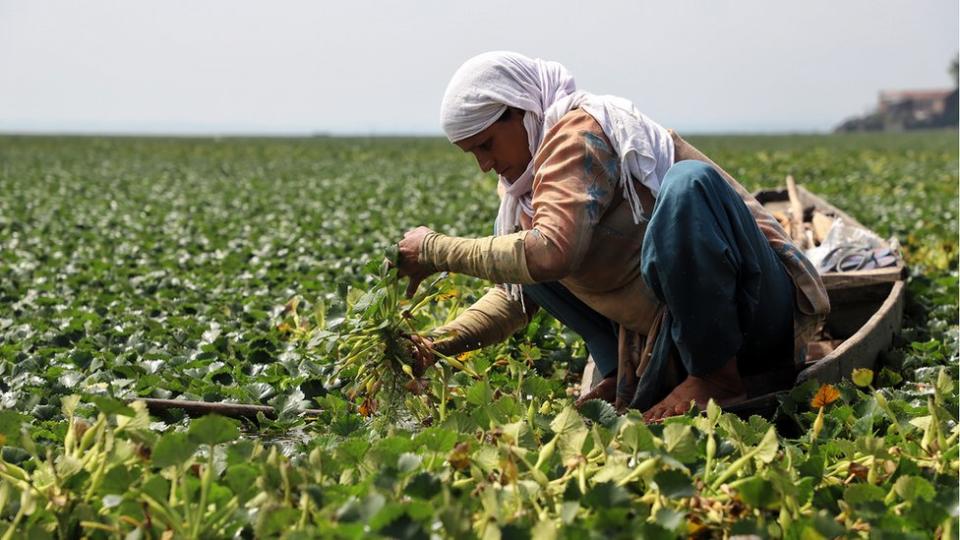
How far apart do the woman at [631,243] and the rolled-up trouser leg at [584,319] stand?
3.2 inches

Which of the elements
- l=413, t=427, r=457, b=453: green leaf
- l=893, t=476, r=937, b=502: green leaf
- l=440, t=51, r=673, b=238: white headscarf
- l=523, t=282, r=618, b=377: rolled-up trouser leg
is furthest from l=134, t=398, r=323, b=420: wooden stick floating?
l=893, t=476, r=937, b=502: green leaf

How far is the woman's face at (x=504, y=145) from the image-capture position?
7.84 ft

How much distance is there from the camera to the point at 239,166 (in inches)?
755

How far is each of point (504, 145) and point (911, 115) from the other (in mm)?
77409

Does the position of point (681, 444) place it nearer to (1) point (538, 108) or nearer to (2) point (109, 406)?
(2) point (109, 406)

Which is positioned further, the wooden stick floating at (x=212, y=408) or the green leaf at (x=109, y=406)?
the wooden stick floating at (x=212, y=408)

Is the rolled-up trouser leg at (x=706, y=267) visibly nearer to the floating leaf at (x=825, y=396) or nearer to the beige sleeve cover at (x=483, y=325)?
the floating leaf at (x=825, y=396)

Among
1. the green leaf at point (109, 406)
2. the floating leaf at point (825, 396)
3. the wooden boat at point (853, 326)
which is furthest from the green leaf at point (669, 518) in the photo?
the wooden boat at point (853, 326)

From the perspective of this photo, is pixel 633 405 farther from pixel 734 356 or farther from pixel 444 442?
pixel 444 442

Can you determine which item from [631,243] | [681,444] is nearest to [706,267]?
[631,243]

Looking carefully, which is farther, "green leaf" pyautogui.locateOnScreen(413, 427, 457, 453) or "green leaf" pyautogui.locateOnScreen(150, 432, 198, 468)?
"green leaf" pyautogui.locateOnScreen(413, 427, 457, 453)

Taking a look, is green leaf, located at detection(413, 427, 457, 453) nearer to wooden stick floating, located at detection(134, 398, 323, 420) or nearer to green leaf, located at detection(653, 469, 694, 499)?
green leaf, located at detection(653, 469, 694, 499)

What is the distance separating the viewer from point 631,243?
2473 millimetres

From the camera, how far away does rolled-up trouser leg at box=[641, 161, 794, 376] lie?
224cm
